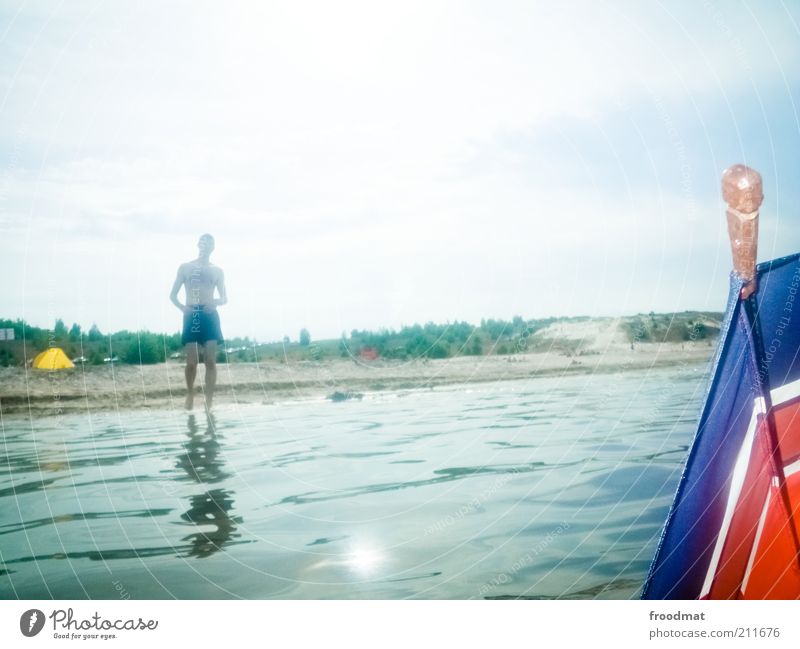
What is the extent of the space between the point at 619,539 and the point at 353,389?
9.65 feet

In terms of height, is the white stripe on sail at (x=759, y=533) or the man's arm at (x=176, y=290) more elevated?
the man's arm at (x=176, y=290)

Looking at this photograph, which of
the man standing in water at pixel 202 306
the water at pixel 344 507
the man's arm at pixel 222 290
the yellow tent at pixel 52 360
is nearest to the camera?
the water at pixel 344 507

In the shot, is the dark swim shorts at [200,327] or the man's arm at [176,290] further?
the dark swim shorts at [200,327]

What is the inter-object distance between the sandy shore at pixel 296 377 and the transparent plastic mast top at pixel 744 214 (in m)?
3.07

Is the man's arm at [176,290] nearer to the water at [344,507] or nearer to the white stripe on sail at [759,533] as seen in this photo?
the water at [344,507]

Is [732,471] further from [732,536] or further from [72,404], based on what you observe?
[72,404]

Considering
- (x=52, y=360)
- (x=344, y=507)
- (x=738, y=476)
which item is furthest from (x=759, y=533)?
(x=52, y=360)

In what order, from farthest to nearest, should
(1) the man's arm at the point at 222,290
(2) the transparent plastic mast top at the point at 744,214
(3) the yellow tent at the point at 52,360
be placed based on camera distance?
(3) the yellow tent at the point at 52,360 < (1) the man's arm at the point at 222,290 < (2) the transparent plastic mast top at the point at 744,214

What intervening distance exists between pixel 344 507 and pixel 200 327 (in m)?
1.56

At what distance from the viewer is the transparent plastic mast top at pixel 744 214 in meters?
1.15
